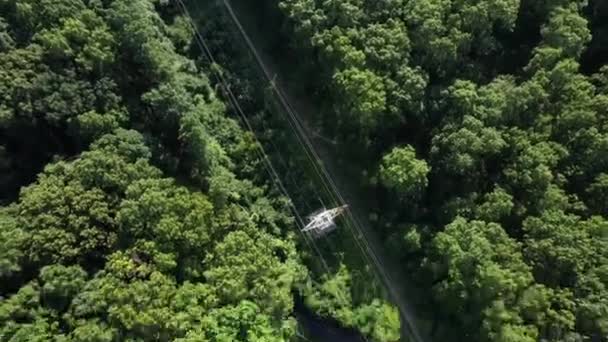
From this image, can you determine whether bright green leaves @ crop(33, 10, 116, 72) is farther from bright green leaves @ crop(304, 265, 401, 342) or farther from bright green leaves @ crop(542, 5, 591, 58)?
bright green leaves @ crop(542, 5, 591, 58)

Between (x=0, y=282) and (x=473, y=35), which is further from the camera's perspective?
(x=473, y=35)

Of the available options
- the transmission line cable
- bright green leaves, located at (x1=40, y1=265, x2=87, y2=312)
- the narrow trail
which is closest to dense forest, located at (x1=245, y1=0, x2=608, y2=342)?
the narrow trail

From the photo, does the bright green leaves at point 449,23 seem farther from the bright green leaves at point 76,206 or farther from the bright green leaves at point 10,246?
the bright green leaves at point 10,246

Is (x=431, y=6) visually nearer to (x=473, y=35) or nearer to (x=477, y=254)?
(x=473, y=35)

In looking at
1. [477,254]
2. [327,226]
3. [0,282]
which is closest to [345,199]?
[327,226]

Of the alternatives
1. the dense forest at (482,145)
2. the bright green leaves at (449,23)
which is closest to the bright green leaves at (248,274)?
the dense forest at (482,145)
